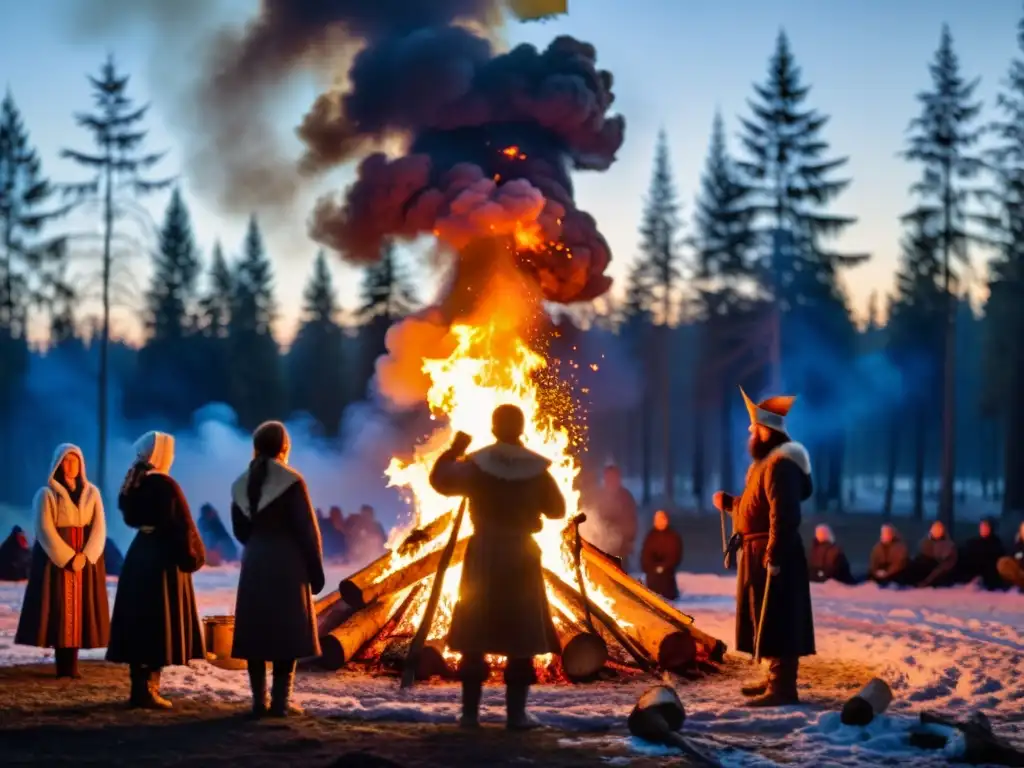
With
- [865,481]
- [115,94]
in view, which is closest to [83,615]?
[115,94]

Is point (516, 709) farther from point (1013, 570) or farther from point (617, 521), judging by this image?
point (1013, 570)

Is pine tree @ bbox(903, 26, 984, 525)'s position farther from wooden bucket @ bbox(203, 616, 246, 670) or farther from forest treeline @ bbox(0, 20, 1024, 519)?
wooden bucket @ bbox(203, 616, 246, 670)

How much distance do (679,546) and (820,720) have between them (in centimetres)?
859

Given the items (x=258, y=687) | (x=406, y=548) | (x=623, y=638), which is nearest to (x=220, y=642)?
(x=406, y=548)

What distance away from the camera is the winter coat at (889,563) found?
1827 centimetres

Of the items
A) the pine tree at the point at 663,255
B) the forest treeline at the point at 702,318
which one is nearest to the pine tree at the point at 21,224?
the forest treeline at the point at 702,318

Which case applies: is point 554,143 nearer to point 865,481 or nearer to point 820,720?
point 820,720

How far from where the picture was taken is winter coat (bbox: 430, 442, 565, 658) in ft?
24.1

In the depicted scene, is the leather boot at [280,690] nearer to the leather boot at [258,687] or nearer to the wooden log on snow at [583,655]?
the leather boot at [258,687]

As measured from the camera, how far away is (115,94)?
123 ft

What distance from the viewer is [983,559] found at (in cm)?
1791

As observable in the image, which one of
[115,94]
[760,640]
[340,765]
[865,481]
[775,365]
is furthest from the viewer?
[865,481]

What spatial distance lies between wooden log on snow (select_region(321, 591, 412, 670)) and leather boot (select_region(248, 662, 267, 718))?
217cm

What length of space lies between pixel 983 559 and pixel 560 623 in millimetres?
10171
